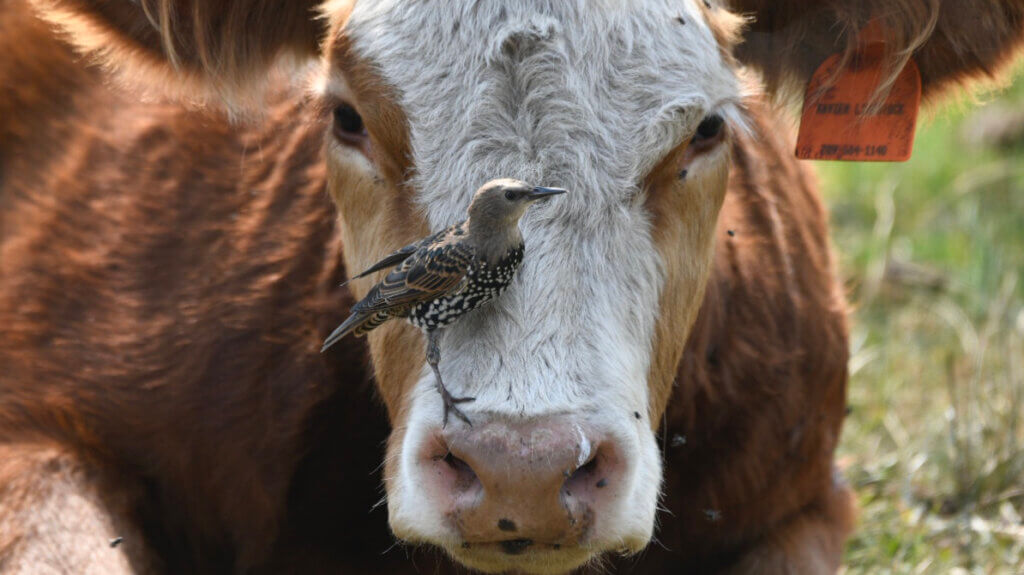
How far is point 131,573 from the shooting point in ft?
10.7

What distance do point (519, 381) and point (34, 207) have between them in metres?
2.05

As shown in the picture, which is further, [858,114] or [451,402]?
[858,114]

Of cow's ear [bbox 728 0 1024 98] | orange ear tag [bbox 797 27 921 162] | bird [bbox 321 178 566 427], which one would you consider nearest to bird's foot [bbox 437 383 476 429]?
bird [bbox 321 178 566 427]

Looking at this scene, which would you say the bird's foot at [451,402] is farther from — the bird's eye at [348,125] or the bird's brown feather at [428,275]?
the bird's eye at [348,125]

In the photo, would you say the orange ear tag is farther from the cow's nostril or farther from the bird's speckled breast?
the cow's nostril

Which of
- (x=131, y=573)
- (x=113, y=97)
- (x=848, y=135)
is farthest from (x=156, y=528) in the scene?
(x=848, y=135)

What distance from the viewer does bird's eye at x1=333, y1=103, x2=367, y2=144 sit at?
290 cm

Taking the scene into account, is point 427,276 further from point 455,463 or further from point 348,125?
point 348,125

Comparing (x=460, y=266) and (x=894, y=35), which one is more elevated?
(x=460, y=266)

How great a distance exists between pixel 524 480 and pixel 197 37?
4.64 ft

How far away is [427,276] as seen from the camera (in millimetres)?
2473

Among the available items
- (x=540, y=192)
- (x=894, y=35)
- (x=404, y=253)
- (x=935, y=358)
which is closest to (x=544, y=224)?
(x=540, y=192)

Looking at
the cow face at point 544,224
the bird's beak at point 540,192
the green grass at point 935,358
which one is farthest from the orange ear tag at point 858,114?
the bird's beak at point 540,192

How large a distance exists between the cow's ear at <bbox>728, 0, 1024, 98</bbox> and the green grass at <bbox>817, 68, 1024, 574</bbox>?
0.17m
